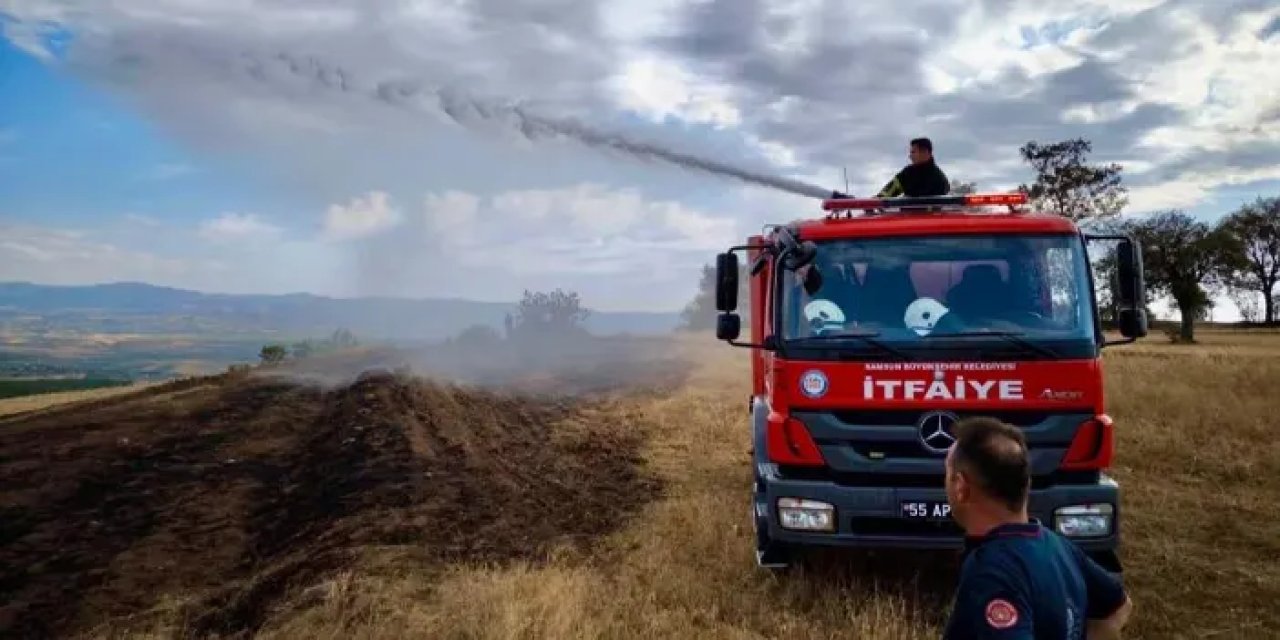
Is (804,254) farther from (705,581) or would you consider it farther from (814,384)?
(705,581)

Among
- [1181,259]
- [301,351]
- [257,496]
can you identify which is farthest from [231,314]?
[257,496]

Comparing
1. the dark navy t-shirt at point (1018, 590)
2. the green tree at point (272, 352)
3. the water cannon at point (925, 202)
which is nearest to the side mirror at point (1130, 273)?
the water cannon at point (925, 202)

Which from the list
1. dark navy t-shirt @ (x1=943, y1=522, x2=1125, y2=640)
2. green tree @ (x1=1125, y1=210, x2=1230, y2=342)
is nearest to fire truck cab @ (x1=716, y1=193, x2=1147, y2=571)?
dark navy t-shirt @ (x1=943, y1=522, x2=1125, y2=640)

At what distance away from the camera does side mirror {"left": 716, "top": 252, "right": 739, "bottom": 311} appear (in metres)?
7.37

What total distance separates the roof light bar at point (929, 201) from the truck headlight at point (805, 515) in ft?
8.61

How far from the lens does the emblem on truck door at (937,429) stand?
6.20 meters

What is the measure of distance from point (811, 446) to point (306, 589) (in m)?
3.75

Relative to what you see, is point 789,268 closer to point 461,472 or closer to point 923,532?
point 923,532

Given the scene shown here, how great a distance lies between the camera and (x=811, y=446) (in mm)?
6445

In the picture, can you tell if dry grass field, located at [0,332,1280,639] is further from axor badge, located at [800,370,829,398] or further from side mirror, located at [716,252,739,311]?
side mirror, located at [716,252,739,311]

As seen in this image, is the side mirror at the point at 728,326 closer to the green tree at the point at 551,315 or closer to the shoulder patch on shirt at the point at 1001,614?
the shoulder patch on shirt at the point at 1001,614

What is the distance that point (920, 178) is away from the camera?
859 cm

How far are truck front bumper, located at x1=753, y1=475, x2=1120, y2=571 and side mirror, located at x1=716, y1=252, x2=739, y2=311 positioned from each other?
1615mm

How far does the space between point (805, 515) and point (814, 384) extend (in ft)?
2.96
